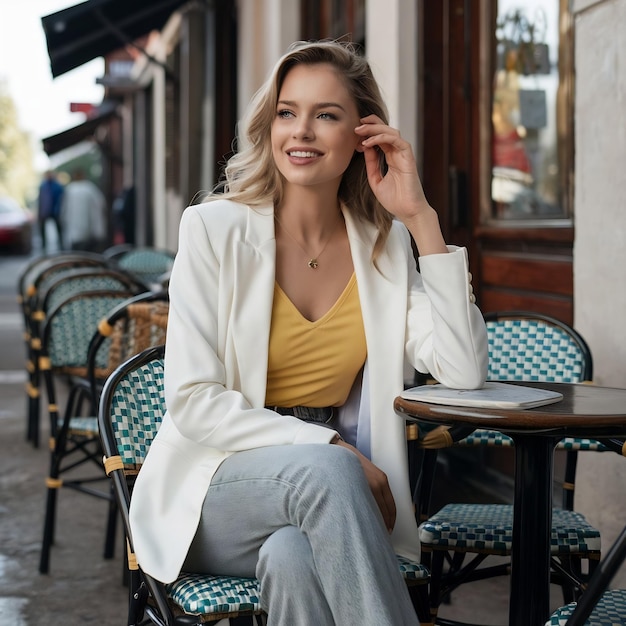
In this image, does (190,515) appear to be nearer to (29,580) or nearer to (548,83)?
(29,580)

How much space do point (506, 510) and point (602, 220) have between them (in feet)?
3.52

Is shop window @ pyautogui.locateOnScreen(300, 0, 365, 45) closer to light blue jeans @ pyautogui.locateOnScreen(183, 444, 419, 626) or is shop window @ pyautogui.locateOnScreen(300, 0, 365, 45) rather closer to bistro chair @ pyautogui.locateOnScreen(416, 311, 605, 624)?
bistro chair @ pyautogui.locateOnScreen(416, 311, 605, 624)

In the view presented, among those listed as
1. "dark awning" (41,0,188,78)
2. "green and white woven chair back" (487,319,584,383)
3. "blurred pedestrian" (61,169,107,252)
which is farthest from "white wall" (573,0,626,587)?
"blurred pedestrian" (61,169,107,252)

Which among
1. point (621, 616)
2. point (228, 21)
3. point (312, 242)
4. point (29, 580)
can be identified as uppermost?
point (228, 21)

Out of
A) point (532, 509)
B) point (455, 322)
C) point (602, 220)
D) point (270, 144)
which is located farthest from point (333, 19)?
point (532, 509)

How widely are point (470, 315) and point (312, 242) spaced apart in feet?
1.42

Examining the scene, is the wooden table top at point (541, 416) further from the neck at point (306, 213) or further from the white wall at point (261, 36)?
the white wall at point (261, 36)

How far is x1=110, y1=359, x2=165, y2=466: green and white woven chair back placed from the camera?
8.09 feet

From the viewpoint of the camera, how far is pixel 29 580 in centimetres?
387

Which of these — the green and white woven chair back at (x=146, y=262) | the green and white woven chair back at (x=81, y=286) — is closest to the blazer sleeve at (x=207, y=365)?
the green and white woven chair back at (x=81, y=286)

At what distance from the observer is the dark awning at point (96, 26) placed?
31.3 feet

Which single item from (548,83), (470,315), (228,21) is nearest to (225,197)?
(470,315)

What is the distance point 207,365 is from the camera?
7.54 feet

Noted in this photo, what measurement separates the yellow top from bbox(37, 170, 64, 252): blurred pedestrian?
17082 mm
